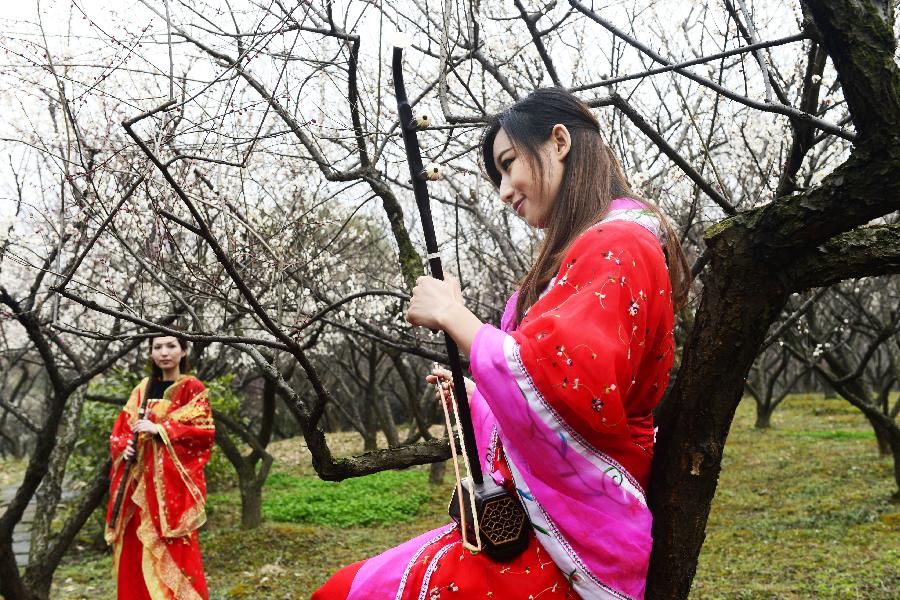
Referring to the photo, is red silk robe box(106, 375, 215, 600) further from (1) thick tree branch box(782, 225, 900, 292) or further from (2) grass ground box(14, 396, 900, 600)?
(1) thick tree branch box(782, 225, 900, 292)

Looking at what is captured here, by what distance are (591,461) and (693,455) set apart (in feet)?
1.29

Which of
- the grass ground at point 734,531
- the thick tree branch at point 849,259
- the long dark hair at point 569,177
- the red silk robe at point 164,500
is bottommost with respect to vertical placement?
the grass ground at point 734,531

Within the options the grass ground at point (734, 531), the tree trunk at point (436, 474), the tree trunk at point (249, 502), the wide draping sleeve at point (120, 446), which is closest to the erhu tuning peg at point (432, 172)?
the grass ground at point (734, 531)

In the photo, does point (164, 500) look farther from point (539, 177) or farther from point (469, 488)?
Result: point (539, 177)

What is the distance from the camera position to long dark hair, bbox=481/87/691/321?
1.87 m

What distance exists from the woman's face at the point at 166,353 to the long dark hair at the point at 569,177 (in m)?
4.07

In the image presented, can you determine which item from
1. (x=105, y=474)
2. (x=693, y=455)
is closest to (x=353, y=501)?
(x=105, y=474)

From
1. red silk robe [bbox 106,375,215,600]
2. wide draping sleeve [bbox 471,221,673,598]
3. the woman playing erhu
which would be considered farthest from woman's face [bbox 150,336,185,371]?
wide draping sleeve [bbox 471,221,673,598]

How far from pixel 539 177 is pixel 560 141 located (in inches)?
4.2

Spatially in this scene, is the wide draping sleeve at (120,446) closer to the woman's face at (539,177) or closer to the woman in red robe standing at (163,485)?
the woman in red robe standing at (163,485)

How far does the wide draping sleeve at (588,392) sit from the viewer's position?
1.56 metres

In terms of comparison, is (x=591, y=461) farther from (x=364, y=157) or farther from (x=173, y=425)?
(x=173, y=425)

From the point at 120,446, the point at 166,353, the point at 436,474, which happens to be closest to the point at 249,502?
the point at 436,474

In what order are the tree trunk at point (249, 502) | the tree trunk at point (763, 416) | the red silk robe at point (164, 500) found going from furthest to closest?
the tree trunk at point (763, 416), the tree trunk at point (249, 502), the red silk robe at point (164, 500)
